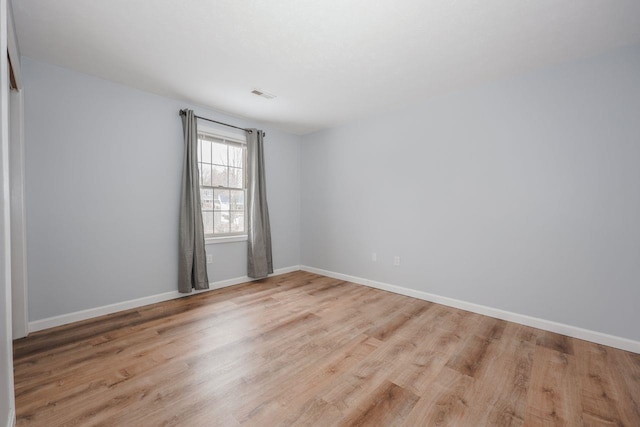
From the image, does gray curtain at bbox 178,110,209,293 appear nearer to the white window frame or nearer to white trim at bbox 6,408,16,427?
the white window frame

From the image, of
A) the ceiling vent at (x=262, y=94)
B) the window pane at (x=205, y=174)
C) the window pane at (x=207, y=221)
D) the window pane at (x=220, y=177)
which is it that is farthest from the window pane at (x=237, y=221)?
the ceiling vent at (x=262, y=94)

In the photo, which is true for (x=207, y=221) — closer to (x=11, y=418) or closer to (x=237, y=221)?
(x=237, y=221)

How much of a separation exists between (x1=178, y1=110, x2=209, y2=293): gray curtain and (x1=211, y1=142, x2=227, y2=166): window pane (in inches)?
15.7

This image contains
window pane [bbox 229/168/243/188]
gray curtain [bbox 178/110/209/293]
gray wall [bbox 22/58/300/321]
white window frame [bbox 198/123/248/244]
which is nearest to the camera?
gray wall [bbox 22/58/300/321]

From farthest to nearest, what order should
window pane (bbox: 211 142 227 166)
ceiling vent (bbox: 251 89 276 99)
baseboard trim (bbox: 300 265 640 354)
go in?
window pane (bbox: 211 142 227 166)
ceiling vent (bbox: 251 89 276 99)
baseboard trim (bbox: 300 265 640 354)

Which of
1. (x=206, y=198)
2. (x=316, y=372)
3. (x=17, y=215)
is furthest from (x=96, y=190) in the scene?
(x=316, y=372)

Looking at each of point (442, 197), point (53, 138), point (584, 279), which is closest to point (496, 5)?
point (442, 197)

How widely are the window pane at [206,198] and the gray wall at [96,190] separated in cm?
40

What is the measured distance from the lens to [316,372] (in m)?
1.93

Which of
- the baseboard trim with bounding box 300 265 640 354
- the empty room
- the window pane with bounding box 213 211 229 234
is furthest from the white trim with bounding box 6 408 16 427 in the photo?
the baseboard trim with bounding box 300 265 640 354

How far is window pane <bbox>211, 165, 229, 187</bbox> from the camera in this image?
3.89 m

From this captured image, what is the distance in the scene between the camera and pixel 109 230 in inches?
115

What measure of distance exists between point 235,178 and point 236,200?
0.34 metres

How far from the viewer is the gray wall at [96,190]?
8.30 feet
